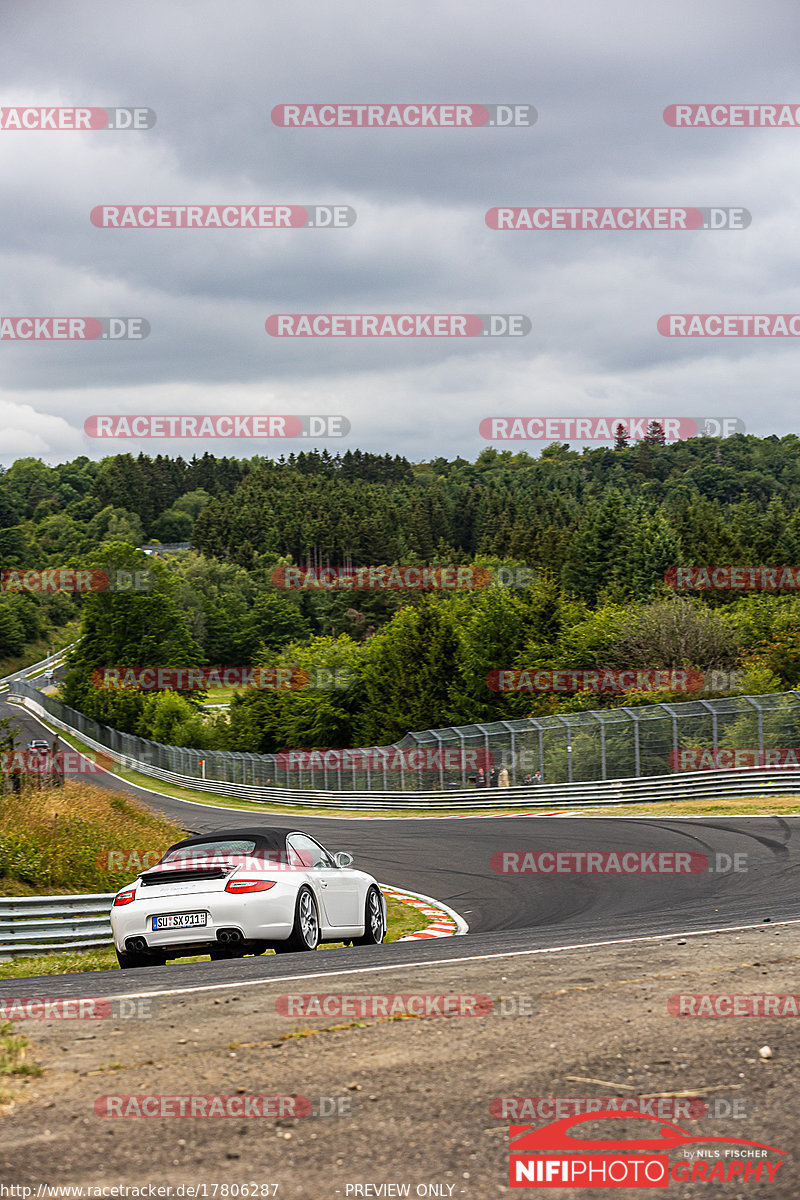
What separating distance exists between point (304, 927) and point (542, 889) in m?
7.12

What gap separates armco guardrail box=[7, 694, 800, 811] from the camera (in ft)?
83.3

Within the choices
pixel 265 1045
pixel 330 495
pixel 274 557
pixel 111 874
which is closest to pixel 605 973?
pixel 265 1045

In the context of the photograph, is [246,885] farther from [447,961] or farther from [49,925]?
[49,925]

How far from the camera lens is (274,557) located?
6693 inches

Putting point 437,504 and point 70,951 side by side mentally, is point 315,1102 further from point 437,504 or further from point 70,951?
point 437,504

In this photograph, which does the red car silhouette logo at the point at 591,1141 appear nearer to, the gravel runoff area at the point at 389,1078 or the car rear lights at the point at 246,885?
the gravel runoff area at the point at 389,1078

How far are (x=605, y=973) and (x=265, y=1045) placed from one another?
2790 mm

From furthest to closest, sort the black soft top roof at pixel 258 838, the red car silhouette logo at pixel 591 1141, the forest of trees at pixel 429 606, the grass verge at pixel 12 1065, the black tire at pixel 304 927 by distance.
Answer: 1. the forest of trees at pixel 429 606
2. the black soft top roof at pixel 258 838
3. the black tire at pixel 304 927
4. the grass verge at pixel 12 1065
5. the red car silhouette logo at pixel 591 1141

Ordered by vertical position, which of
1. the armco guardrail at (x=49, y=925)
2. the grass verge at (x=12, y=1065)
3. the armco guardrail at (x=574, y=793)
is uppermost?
the grass verge at (x=12, y=1065)

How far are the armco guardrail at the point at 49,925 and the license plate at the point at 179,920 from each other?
3330 mm

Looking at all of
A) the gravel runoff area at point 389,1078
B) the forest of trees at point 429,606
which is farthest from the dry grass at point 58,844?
the forest of trees at point 429,606

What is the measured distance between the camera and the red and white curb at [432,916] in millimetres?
13828

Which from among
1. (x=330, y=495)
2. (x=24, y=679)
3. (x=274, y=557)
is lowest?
(x=24, y=679)

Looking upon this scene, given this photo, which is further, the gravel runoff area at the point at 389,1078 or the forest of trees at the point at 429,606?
the forest of trees at the point at 429,606
